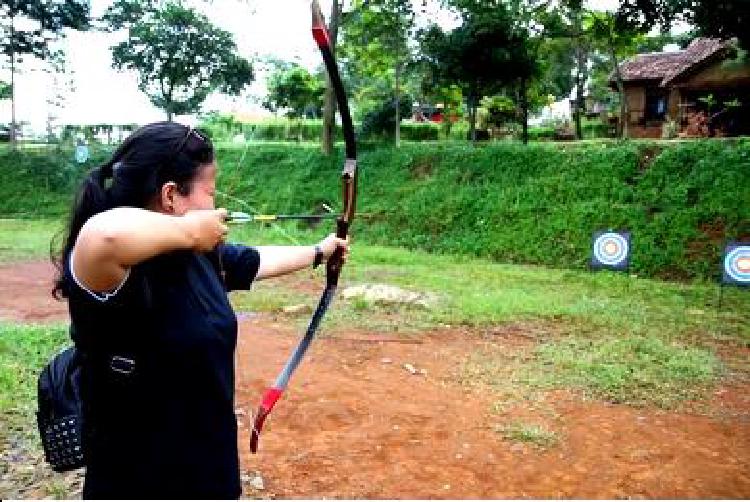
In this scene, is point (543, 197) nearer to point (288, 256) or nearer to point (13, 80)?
point (288, 256)

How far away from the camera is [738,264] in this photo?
8156 mm

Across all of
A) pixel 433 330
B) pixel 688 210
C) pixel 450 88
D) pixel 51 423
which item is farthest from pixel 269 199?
pixel 51 423

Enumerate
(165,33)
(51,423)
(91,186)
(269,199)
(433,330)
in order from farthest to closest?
1. (165,33)
2. (269,199)
3. (433,330)
4. (51,423)
5. (91,186)

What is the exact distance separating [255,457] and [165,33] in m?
17.4

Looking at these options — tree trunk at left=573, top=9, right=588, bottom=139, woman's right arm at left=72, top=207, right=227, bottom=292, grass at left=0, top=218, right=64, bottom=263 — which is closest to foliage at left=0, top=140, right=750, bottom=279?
grass at left=0, top=218, right=64, bottom=263

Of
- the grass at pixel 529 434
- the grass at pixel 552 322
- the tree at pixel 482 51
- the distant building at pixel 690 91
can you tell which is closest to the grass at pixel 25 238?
the grass at pixel 552 322

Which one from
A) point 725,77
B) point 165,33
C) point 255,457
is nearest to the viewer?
point 255,457

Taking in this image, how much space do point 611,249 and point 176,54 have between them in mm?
13453

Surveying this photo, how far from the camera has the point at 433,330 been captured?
605cm

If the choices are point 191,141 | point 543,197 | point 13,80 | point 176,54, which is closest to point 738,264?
point 543,197

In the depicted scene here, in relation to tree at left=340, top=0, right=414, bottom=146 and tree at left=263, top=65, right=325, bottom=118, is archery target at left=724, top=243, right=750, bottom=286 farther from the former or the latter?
tree at left=263, top=65, right=325, bottom=118

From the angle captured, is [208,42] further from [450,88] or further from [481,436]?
[481,436]

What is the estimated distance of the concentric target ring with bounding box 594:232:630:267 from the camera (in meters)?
9.49

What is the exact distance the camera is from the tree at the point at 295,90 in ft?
67.6
